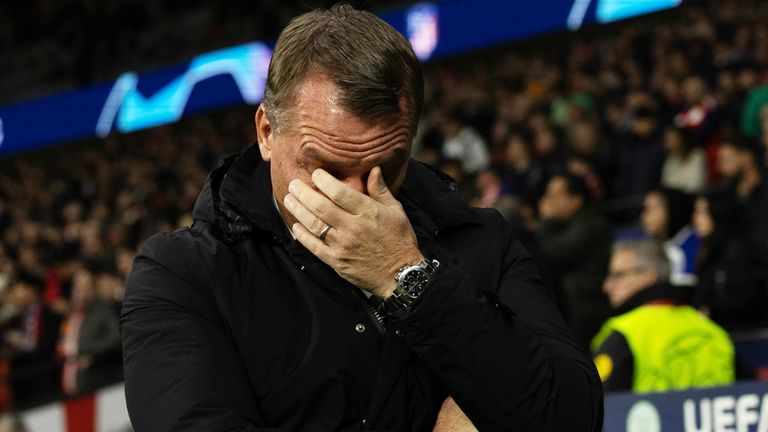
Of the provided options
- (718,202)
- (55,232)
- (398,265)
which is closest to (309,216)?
→ (398,265)

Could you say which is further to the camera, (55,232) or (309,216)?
(55,232)

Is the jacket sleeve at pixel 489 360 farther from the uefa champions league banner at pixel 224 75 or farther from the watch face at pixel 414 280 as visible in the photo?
the uefa champions league banner at pixel 224 75

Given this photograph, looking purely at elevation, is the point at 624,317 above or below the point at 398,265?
below

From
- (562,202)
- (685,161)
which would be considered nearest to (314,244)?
(562,202)

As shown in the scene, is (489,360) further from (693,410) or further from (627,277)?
(627,277)

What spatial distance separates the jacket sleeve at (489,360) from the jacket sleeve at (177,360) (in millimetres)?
258

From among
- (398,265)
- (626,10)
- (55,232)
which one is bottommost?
(55,232)

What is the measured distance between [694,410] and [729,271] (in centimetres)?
276

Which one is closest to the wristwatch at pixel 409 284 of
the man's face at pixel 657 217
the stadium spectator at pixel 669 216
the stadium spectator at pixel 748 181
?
the stadium spectator at pixel 669 216

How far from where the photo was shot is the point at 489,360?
5.38ft

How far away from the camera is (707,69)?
10227mm

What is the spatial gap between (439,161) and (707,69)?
249 centimetres

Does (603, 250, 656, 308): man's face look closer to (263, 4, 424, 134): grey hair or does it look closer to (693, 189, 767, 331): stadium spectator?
(693, 189, 767, 331): stadium spectator

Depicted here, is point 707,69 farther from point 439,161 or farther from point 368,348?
point 368,348
